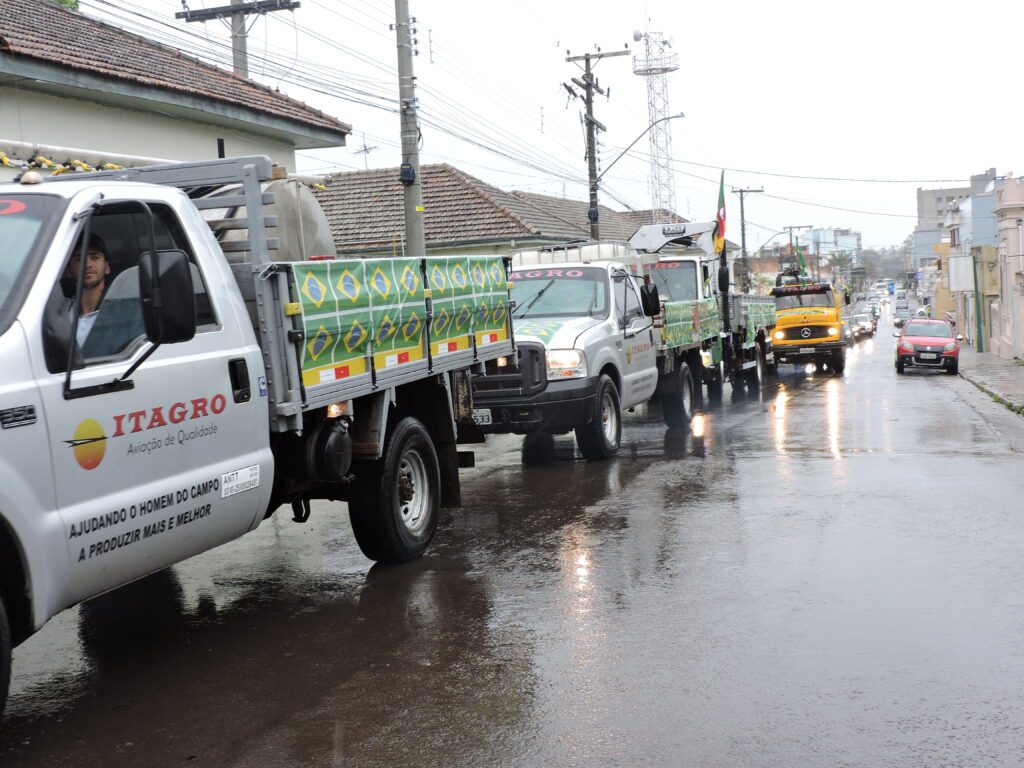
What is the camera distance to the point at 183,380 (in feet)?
18.0

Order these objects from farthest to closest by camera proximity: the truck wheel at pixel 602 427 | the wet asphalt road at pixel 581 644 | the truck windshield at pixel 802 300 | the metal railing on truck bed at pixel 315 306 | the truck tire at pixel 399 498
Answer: the truck windshield at pixel 802 300 → the truck wheel at pixel 602 427 → the truck tire at pixel 399 498 → the metal railing on truck bed at pixel 315 306 → the wet asphalt road at pixel 581 644

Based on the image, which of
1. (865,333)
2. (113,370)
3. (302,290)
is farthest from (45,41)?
(865,333)

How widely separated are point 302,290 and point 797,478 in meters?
6.63

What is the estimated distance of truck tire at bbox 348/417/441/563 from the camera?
7.42 metres

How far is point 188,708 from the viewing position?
16.7 feet

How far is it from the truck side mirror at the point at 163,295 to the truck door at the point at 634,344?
930 centimetres

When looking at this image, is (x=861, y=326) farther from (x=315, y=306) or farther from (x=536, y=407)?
(x=315, y=306)

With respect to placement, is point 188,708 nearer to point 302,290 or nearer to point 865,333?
point 302,290

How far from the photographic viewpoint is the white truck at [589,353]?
12.2 metres

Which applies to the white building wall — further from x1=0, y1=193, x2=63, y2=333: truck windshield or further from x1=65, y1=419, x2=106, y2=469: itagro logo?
x1=65, y1=419, x2=106, y2=469: itagro logo

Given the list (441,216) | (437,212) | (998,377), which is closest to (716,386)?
(998,377)

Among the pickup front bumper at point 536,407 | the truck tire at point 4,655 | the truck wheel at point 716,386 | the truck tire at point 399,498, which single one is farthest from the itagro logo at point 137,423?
the truck wheel at point 716,386

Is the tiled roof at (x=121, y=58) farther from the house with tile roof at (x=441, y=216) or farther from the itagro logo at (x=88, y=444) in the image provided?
the house with tile roof at (x=441, y=216)

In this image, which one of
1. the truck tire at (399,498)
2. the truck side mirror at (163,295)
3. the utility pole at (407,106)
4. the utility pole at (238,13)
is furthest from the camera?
the utility pole at (238,13)
